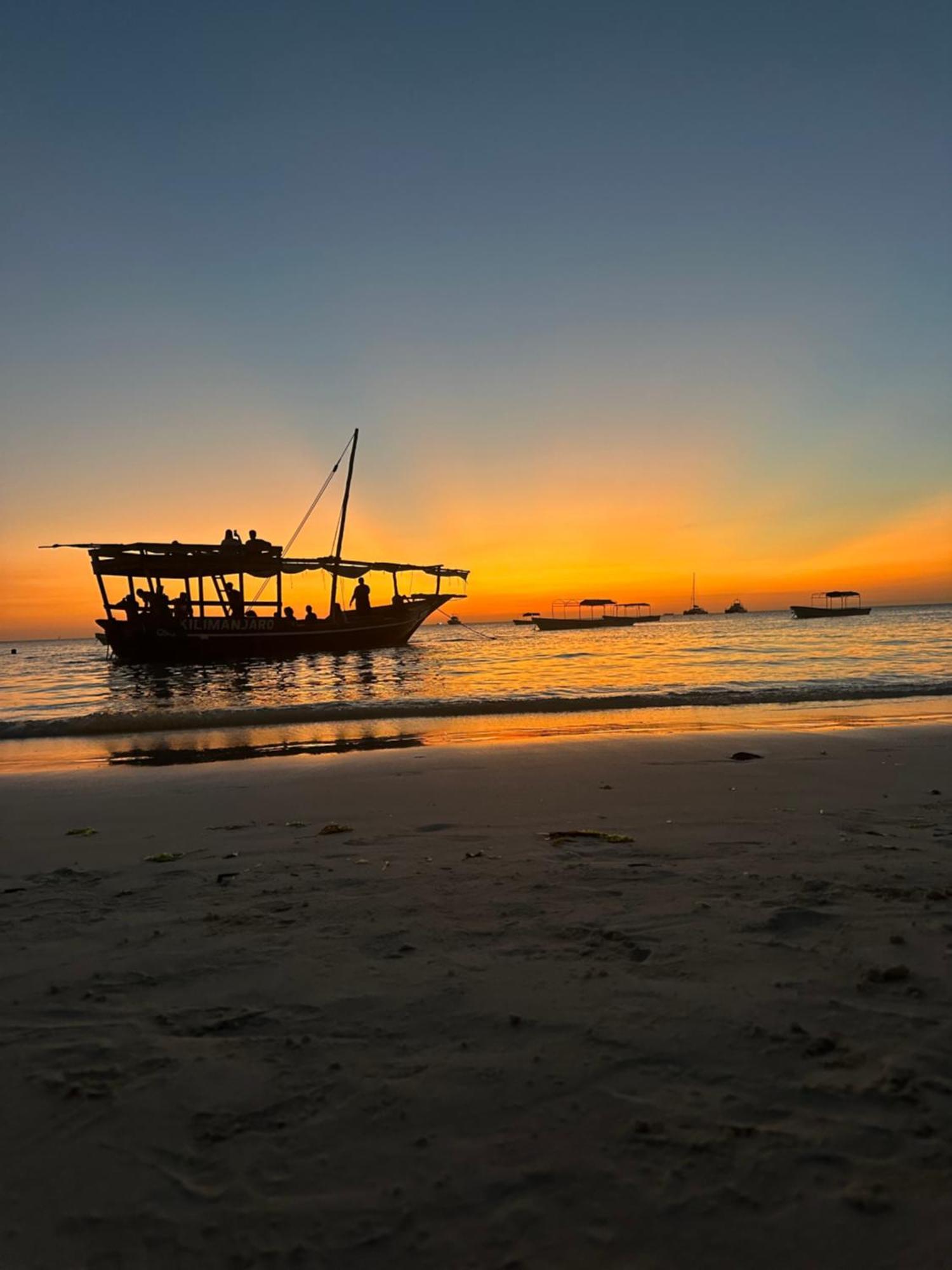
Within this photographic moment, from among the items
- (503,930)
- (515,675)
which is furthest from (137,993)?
(515,675)

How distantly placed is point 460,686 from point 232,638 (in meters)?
21.1

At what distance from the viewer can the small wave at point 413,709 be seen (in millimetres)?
14773

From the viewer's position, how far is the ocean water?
1541 cm

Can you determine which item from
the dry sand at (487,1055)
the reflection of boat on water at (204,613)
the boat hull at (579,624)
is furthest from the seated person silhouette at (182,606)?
the boat hull at (579,624)

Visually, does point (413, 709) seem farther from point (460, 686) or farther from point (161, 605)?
point (161, 605)

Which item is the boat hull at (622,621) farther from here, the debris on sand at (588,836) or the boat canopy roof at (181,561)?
the debris on sand at (588,836)

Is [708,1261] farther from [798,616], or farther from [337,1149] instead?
[798,616]

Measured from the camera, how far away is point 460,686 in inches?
858

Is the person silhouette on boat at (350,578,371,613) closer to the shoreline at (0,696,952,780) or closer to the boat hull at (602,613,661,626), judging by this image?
the shoreline at (0,696,952,780)

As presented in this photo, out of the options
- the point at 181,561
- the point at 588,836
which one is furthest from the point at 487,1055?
the point at 181,561

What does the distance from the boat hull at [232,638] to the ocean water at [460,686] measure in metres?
1.41

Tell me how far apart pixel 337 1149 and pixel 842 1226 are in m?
1.21

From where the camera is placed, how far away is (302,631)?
41375 mm

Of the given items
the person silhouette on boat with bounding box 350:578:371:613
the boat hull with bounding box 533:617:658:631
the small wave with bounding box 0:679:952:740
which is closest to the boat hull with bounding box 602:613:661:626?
the boat hull with bounding box 533:617:658:631
